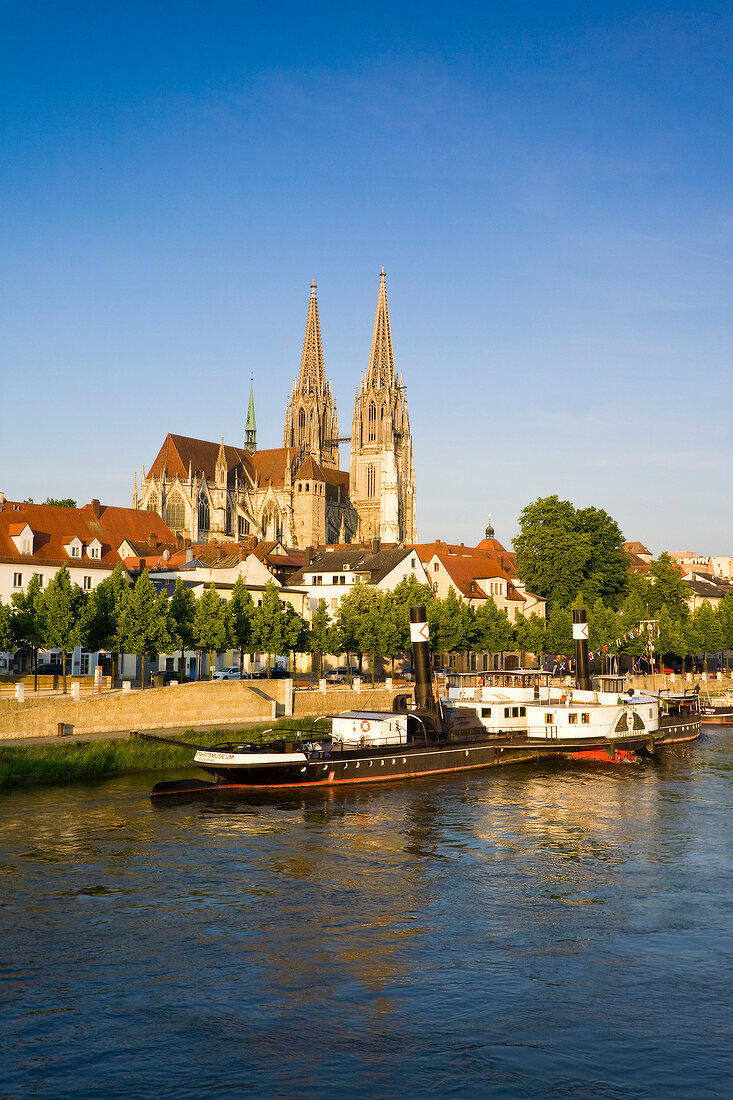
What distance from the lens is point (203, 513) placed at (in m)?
169

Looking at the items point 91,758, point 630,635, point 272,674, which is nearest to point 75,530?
point 272,674

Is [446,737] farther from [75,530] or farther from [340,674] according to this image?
[75,530]

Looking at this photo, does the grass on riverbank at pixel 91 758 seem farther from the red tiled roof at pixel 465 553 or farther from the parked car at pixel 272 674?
the red tiled roof at pixel 465 553

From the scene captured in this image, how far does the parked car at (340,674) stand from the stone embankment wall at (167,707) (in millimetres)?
16443

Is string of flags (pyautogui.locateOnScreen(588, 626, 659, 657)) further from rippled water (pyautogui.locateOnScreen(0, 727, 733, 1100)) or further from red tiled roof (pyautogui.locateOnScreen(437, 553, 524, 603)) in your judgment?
rippled water (pyautogui.locateOnScreen(0, 727, 733, 1100))

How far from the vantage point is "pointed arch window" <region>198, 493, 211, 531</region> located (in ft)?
548

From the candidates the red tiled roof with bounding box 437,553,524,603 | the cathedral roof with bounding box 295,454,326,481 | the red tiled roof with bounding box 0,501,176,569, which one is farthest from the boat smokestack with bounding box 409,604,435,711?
Result: the cathedral roof with bounding box 295,454,326,481

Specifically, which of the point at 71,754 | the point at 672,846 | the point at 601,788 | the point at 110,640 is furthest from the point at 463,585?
the point at 672,846

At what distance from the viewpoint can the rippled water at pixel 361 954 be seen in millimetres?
18000

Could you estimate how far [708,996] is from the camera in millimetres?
21188

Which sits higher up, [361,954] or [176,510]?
[176,510]

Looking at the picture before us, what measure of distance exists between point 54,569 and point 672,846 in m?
56.1

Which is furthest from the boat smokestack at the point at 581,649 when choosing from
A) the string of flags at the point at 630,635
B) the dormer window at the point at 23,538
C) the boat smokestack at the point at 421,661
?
the dormer window at the point at 23,538

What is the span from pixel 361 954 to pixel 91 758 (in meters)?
26.2
